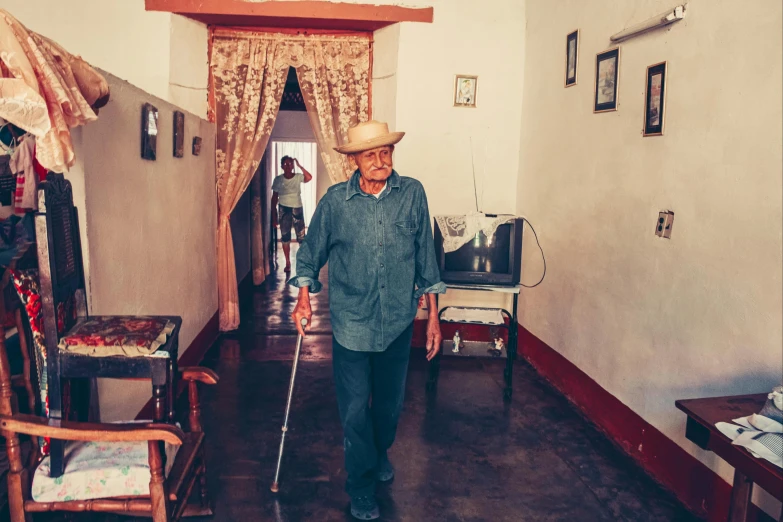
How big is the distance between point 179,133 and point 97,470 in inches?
94.9

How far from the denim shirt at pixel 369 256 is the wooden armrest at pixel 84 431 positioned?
0.81 m

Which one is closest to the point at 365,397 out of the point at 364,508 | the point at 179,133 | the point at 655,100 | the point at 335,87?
the point at 364,508

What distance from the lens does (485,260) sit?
12.9ft

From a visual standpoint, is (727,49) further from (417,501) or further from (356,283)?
(417,501)

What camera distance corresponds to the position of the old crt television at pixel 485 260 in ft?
12.7

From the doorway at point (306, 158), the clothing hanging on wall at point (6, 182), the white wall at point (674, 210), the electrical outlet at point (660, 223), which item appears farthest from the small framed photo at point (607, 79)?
the doorway at point (306, 158)

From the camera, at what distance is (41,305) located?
1.81m

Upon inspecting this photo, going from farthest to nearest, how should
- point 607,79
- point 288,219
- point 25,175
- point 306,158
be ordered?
1. point 306,158
2. point 288,219
3. point 607,79
4. point 25,175

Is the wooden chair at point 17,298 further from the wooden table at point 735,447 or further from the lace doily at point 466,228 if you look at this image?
the lace doily at point 466,228

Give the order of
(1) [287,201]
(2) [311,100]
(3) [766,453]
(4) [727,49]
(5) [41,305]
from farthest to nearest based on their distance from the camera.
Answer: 1. (1) [287,201]
2. (2) [311,100]
3. (4) [727,49]
4. (5) [41,305]
5. (3) [766,453]

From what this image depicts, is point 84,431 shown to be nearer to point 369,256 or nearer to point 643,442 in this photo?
point 369,256

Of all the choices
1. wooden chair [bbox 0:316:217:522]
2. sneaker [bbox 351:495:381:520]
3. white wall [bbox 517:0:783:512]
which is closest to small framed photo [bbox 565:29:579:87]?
white wall [bbox 517:0:783:512]

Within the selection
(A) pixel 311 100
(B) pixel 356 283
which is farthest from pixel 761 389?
(A) pixel 311 100

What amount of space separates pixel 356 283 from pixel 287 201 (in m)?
5.63
